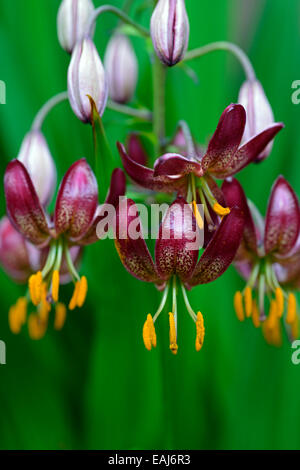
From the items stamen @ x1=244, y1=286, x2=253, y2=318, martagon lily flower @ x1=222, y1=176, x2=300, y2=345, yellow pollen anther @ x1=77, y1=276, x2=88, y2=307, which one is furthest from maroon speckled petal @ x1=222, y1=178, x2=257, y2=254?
yellow pollen anther @ x1=77, y1=276, x2=88, y2=307

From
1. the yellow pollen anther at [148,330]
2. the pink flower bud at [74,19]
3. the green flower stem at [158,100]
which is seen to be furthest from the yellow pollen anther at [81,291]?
the pink flower bud at [74,19]

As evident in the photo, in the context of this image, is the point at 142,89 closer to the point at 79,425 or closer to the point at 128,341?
the point at 128,341

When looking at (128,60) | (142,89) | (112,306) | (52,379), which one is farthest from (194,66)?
(52,379)

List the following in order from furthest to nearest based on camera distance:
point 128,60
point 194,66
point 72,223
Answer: point 194,66 < point 128,60 < point 72,223

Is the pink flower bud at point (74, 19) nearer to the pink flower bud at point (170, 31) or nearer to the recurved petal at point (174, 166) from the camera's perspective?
the pink flower bud at point (170, 31)

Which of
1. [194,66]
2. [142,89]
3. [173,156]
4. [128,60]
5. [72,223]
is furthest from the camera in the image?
[194,66]

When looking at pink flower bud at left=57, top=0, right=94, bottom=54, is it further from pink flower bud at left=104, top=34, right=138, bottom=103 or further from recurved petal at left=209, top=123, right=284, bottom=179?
recurved petal at left=209, top=123, right=284, bottom=179

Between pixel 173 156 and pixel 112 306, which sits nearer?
pixel 173 156

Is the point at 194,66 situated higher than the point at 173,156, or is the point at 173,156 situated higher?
the point at 194,66
